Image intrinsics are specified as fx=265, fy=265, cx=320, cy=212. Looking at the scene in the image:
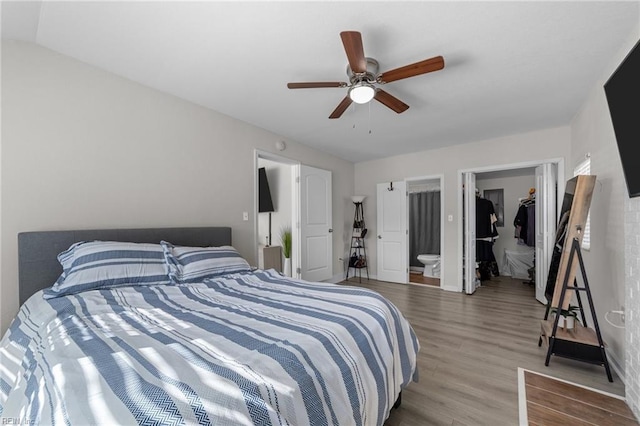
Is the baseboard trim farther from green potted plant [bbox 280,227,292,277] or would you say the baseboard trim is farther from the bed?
green potted plant [bbox 280,227,292,277]

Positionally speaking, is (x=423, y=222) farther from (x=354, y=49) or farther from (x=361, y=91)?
(x=354, y=49)

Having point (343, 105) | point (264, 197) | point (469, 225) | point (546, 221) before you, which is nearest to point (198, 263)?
point (343, 105)

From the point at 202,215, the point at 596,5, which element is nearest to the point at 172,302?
the point at 202,215

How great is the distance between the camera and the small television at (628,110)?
1511 millimetres

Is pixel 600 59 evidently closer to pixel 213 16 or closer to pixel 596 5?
pixel 596 5

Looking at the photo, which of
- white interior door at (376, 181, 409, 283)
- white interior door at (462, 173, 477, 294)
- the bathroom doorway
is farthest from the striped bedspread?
the bathroom doorway

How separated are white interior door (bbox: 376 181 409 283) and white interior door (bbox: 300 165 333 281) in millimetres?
1101

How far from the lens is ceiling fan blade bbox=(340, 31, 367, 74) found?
1544mm

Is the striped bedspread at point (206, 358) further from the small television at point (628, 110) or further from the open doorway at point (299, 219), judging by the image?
the open doorway at point (299, 219)

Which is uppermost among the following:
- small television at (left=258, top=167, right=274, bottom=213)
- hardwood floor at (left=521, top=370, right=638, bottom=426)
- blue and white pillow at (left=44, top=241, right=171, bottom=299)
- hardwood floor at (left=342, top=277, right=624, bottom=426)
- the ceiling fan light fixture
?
the ceiling fan light fixture

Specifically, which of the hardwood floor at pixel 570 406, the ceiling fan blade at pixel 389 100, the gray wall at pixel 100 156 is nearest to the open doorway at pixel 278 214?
the gray wall at pixel 100 156

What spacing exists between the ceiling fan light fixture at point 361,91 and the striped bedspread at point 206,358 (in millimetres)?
1485

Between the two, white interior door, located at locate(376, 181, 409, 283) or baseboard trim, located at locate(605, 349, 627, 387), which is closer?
baseboard trim, located at locate(605, 349, 627, 387)

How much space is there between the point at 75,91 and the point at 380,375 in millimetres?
3017
